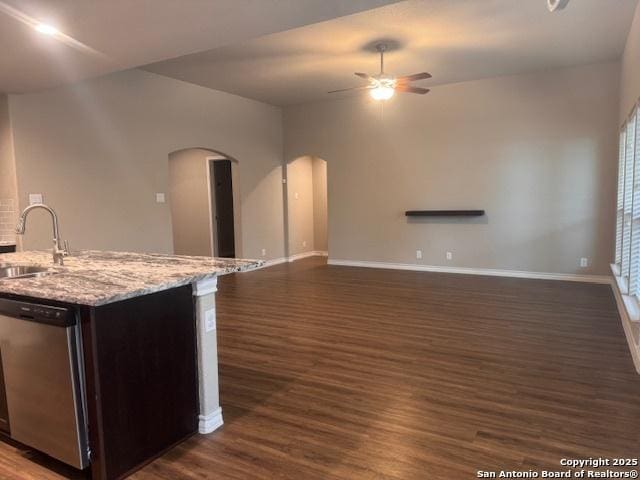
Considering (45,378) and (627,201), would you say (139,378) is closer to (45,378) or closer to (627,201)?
(45,378)

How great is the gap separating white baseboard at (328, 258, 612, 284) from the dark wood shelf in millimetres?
845

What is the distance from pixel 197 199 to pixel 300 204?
202 centimetres

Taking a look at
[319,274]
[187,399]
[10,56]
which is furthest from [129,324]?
[319,274]

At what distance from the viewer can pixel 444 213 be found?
7043 mm

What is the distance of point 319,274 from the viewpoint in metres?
7.21

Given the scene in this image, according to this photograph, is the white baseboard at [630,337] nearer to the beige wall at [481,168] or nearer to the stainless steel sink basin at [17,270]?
the beige wall at [481,168]

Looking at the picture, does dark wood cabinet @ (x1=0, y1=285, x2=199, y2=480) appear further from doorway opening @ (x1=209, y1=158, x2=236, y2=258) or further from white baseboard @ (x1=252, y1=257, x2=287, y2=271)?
doorway opening @ (x1=209, y1=158, x2=236, y2=258)

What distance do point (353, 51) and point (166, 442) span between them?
4.45m

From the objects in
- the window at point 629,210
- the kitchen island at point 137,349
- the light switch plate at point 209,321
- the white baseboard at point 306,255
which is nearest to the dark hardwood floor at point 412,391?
the kitchen island at point 137,349

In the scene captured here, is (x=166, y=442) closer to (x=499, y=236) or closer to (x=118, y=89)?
(x=118, y=89)

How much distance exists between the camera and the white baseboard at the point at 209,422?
2457 millimetres

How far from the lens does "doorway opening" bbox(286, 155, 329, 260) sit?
8.74 m

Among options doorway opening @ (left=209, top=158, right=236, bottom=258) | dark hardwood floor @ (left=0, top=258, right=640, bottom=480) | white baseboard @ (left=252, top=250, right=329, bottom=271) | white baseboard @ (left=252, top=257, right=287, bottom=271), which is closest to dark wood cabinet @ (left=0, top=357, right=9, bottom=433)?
dark hardwood floor @ (left=0, top=258, right=640, bottom=480)

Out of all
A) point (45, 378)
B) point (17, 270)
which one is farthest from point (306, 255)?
point (45, 378)
